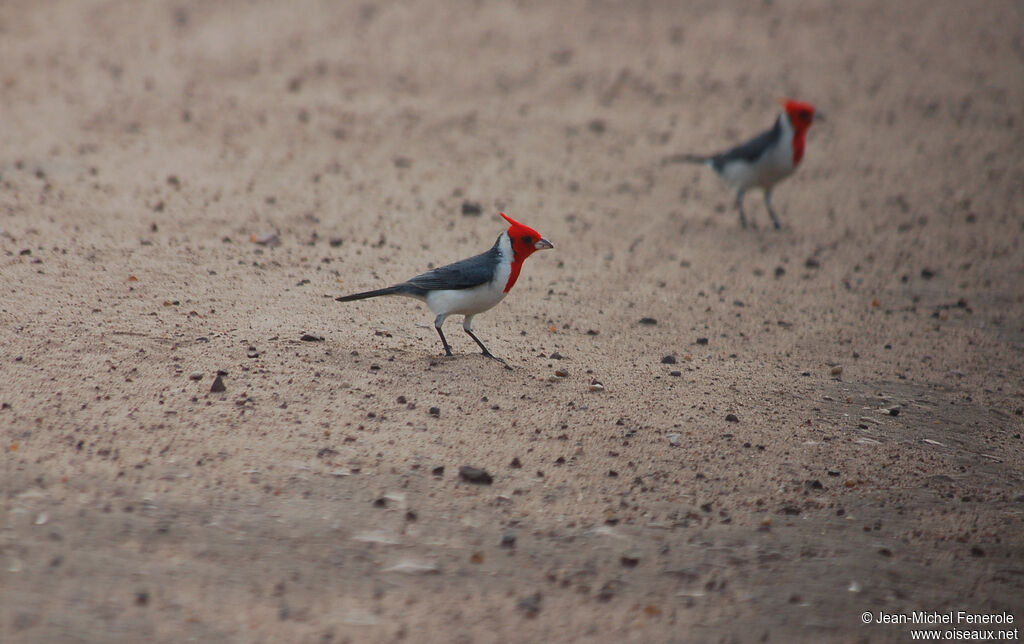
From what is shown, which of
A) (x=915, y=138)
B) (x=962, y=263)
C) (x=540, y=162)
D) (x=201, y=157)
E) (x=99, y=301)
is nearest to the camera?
(x=99, y=301)

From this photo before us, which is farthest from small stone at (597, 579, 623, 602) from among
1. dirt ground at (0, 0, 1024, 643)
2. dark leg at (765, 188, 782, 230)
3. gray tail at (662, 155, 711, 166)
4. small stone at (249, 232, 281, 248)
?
gray tail at (662, 155, 711, 166)

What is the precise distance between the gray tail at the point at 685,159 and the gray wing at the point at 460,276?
149 inches

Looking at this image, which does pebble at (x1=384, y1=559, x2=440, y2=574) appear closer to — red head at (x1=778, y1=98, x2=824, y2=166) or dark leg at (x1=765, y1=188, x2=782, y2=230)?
dark leg at (x1=765, y1=188, x2=782, y2=230)

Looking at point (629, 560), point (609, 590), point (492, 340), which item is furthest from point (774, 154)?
point (609, 590)

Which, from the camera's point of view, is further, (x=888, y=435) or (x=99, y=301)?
(x=99, y=301)

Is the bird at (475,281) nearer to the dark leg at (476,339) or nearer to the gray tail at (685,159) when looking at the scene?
the dark leg at (476,339)

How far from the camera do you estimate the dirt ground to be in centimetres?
336

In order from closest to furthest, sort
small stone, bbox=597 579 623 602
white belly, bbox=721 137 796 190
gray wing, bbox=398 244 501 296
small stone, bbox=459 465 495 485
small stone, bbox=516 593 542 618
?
small stone, bbox=516 593 542 618
small stone, bbox=597 579 623 602
small stone, bbox=459 465 495 485
gray wing, bbox=398 244 501 296
white belly, bbox=721 137 796 190

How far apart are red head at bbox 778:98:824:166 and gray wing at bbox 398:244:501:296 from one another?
385cm

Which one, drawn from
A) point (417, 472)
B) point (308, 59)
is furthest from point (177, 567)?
point (308, 59)

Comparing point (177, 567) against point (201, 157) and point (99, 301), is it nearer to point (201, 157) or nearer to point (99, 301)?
point (99, 301)

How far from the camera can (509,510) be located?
374 centimetres

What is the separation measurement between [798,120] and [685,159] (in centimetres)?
102

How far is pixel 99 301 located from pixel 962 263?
585 cm
